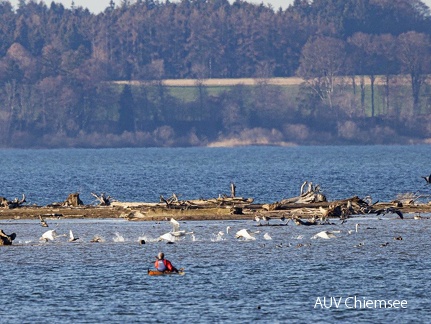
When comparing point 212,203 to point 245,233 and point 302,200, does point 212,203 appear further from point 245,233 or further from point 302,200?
point 245,233

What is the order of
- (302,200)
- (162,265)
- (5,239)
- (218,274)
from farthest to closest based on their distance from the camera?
(302,200), (5,239), (218,274), (162,265)

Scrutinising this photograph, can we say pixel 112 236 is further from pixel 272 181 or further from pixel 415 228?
pixel 272 181

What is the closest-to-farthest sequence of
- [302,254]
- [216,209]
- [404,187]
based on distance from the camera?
[302,254], [216,209], [404,187]

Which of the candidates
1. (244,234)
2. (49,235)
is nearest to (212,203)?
(244,234)

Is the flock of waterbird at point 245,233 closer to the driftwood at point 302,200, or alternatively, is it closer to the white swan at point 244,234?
the white swan at point 244,234

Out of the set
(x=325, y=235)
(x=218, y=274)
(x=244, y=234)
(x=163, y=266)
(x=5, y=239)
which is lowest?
(x=325, y=235)

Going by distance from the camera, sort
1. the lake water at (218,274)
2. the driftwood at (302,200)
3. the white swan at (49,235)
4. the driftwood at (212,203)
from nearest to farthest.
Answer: the lake water at (218,274) < the white swan at (49,235) < the driftwood at (302,200) < the driftwood at (212,203)

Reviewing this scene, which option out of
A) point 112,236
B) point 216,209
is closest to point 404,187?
point 216,209

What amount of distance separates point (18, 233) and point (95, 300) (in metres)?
17.4

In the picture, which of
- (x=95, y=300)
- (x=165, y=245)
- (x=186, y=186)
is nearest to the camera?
(x=95, y=300)

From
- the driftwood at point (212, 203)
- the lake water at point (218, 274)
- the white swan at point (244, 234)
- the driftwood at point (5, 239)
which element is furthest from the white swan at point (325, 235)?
the driftwood at point (5, 239)

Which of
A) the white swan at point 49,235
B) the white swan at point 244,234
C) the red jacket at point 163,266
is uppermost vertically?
the red jacket at point 163,266

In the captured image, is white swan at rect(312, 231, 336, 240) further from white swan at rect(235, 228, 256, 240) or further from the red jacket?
the red jacket

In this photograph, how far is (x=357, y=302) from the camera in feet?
108
